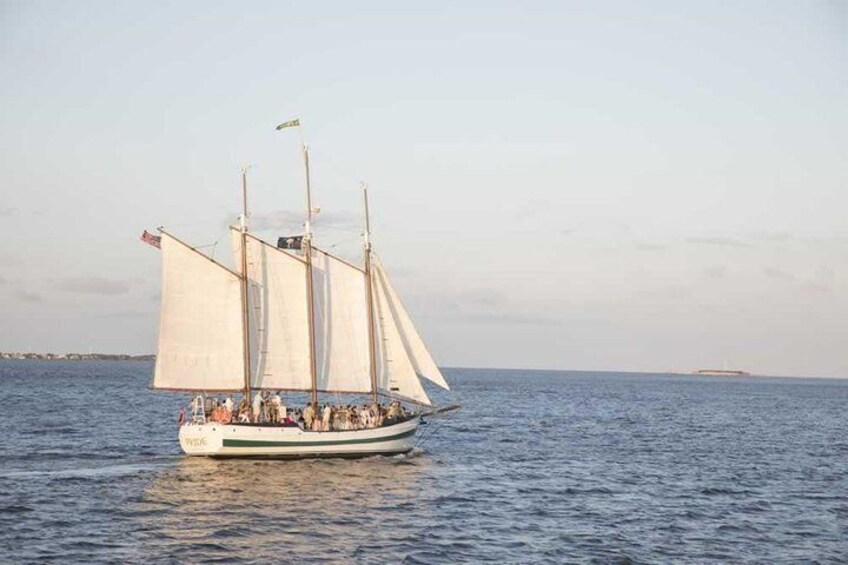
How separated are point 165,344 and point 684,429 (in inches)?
2339

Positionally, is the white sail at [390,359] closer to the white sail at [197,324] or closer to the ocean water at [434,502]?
the ocean water at [434,502]

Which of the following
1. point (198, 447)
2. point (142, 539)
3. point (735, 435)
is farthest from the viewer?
point (735, 435)

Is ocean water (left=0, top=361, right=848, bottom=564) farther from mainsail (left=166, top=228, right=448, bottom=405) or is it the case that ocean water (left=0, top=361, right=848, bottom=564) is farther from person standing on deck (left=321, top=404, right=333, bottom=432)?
mainsail (left=166, top=228, right=448, bottom=405)

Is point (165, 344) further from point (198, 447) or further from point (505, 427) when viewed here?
point (505, 427)

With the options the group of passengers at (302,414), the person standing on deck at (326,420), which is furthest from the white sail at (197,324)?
the person standing on deck at (326,420)

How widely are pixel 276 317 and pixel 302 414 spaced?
6437 millimetres

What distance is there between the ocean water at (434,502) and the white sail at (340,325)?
6.06 metres

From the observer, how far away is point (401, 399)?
70.0m

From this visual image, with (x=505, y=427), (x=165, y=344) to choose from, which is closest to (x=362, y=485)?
(x=165, y=344)

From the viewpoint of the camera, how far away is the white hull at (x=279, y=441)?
62406 millimetres

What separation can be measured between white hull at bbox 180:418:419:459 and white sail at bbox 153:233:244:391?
347 centimetres

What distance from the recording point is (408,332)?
6962cm

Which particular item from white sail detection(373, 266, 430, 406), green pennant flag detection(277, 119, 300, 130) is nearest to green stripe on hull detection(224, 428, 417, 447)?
white sail detection(373, 266, 430, 406)

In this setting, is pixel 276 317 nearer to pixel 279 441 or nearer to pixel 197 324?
pixel 197 324
